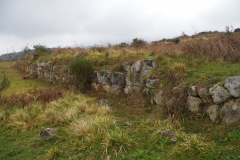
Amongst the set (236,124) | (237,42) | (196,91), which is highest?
(237,42)

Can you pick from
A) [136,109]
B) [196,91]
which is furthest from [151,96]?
[196,91]

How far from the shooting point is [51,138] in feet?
18.2

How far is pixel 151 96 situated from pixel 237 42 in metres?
3.96

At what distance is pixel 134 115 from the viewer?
7055 millimetres

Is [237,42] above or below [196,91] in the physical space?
above

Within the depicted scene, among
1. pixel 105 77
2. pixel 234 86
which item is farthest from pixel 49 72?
pixel 234 86

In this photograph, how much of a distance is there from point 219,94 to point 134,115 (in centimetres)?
282

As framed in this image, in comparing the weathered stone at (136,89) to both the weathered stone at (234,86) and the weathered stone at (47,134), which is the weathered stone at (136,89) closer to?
the weathered stone at (234,86)

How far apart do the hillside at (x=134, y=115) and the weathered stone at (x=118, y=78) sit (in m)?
0.06

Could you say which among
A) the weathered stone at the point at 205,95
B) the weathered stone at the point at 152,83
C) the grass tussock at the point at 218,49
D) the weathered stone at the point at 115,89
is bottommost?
the weathered stone at the point at 115,89

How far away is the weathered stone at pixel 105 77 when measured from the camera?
9.84m

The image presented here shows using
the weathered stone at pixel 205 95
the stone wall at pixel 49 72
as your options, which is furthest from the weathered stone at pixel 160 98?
the stone wall at pixel 49 72

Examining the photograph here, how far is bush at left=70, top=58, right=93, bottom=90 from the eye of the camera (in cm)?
1050

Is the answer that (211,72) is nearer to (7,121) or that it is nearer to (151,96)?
(151,96)
